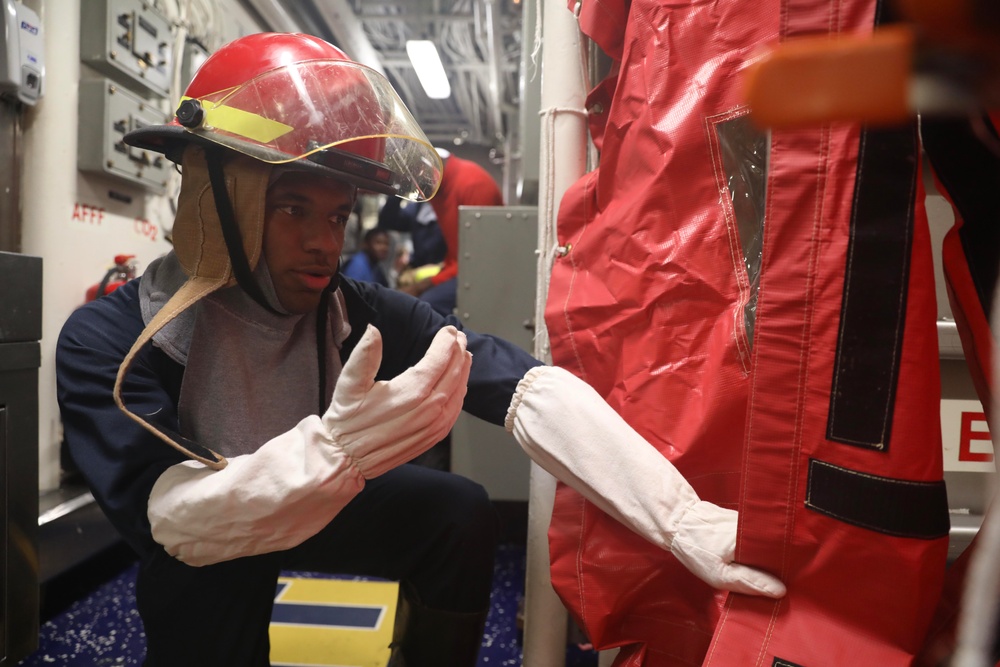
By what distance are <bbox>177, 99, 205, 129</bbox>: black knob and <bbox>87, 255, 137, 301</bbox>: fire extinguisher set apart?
1355 millimetres

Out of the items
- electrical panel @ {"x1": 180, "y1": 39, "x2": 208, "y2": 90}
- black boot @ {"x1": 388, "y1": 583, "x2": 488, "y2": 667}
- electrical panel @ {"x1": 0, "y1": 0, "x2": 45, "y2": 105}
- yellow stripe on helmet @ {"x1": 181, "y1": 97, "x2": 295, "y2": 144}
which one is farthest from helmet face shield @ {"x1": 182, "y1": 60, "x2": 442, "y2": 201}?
electrical panel @ {"x1": 180, "y1": 39, "x2": 208, "y2": 90}

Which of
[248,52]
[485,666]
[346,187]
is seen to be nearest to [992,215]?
[346,187]

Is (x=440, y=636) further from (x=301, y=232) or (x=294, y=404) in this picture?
(x=301, y=232)

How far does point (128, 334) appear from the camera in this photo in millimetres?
1047

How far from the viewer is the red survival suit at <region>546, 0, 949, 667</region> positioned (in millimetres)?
686

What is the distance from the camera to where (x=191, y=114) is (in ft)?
3.28

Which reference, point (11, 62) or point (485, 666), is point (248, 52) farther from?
point (485, 666)

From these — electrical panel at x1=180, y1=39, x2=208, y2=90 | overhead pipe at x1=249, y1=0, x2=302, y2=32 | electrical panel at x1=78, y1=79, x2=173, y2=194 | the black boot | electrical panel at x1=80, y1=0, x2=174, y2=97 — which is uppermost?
overhead pipe at x1=249, y1=0, x2=302, y2=32

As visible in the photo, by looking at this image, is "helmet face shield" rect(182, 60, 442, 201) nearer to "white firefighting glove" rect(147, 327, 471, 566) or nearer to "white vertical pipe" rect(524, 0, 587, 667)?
Answer: "white vertical pipe" rect(524, 0, 587, 667)

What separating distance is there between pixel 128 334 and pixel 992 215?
3.96ft

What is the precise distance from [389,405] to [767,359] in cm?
46

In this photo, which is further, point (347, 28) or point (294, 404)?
point (347, 28)

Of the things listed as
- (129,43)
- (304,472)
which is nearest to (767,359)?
(304,472)

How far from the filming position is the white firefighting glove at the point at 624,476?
31.6 inches
